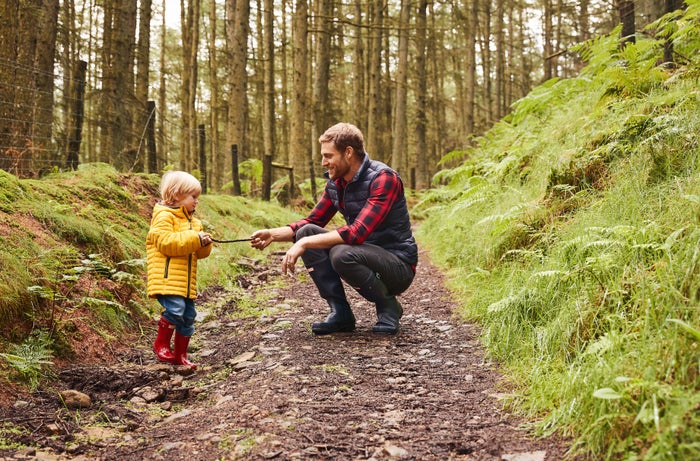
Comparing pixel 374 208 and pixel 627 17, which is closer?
pixel 374 208

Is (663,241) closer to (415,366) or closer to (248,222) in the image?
(415,366)

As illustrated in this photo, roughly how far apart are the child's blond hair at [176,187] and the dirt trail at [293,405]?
4.01ft

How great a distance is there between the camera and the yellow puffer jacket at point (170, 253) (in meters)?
3.61

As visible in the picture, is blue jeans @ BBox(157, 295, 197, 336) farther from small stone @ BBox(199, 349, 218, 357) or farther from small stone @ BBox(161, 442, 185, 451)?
small stone @ BBox(161, 442, 185, 451)

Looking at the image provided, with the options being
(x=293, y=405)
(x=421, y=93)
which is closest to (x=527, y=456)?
(x=293, y=405)

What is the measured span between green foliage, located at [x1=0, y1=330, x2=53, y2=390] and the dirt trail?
0.16 metres

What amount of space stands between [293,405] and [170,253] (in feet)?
5.13

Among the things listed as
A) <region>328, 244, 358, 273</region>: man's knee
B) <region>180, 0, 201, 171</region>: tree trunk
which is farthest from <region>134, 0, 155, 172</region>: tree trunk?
<region>328, 244, 358, 273</region>: man's knee

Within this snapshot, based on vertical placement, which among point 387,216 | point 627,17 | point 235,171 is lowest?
point 387,216

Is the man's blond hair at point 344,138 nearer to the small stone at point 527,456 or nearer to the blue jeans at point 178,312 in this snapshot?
the blue jeans at point 178,312

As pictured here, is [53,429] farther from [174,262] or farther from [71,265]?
[71,265]

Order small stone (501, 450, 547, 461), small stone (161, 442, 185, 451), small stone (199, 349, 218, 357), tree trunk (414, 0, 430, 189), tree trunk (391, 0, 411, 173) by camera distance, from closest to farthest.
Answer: small stone (501, 450, 547, 461) < small stone (161, 442, 185, 451) < small stone (199, 349, 218, 357) < tree trunk (414, 0, 430, 189) < tree trunk (391, 0, 411, 173)

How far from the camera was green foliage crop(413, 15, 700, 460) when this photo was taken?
1.94 meters

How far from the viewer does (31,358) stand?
10.4 ft
